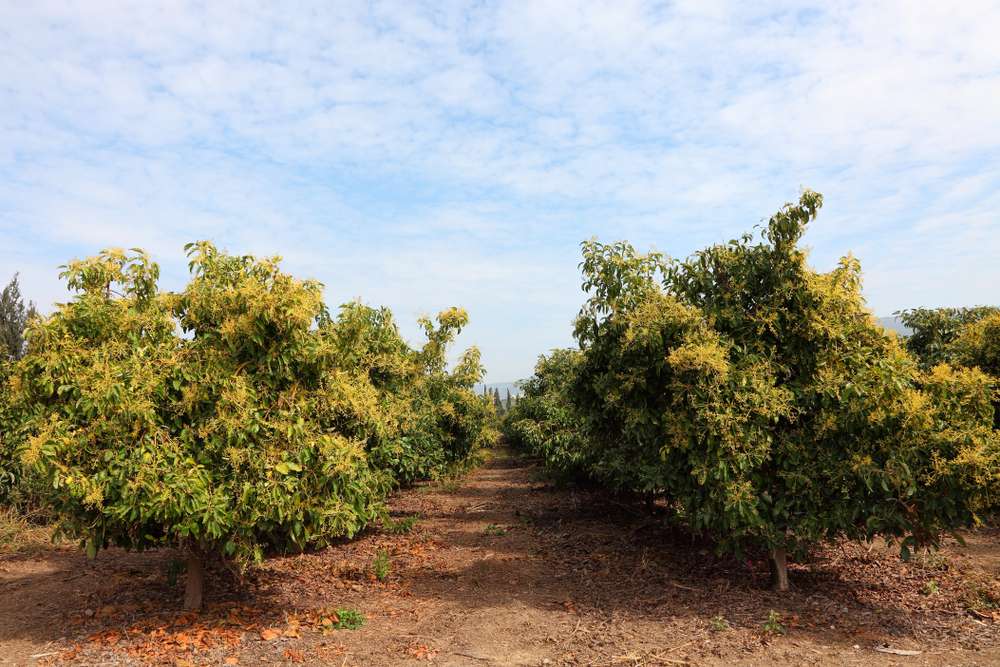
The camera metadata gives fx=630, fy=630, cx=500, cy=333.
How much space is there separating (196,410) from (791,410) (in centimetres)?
587

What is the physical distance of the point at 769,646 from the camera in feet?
18.5

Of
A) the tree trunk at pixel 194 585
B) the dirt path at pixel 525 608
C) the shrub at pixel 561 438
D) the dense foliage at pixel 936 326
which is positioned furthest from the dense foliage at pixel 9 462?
the dense foliage at pixel 936 326

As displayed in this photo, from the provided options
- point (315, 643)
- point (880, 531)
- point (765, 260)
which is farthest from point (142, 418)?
point (880, 531)

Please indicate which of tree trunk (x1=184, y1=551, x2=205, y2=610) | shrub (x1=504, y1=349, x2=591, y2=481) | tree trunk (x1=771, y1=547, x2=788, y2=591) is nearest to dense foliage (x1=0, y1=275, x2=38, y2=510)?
tree trunk (x1=184, y1=551, x2=205, y2=610)

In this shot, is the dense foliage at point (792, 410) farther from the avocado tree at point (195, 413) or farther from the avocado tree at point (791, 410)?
the avocado tree at point (195, 413)

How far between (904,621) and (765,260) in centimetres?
385

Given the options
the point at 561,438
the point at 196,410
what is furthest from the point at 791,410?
the point at 561,438

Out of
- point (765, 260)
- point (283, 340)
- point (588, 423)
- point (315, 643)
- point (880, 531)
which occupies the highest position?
point (765, 260)

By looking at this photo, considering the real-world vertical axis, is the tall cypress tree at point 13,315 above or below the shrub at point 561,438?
above

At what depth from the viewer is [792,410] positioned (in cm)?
650

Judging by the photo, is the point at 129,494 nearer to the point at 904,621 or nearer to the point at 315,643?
the point at 315,643

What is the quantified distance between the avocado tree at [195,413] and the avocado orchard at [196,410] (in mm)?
14

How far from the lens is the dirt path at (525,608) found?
569 cm

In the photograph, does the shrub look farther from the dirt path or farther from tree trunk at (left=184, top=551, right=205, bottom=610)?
tree trunk at (left=184, top=551, right=205, bottom=610)
